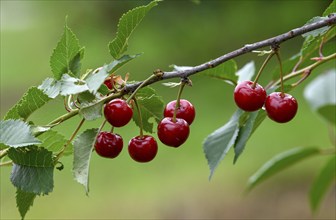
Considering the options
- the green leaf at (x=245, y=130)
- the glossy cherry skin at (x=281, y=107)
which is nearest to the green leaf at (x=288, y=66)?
the green leaf at (x=245, y=130)

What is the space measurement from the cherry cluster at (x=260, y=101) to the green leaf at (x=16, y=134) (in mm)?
360

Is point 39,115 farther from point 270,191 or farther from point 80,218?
point 270,191

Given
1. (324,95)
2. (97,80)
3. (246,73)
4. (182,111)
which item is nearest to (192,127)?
(324,95)

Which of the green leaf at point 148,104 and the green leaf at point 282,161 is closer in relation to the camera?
the green leaf at point 148,104

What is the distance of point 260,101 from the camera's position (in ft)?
3.60

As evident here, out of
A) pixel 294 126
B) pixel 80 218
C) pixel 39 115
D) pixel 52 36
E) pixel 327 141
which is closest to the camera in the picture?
pixel 80 218

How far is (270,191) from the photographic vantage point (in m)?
5.30

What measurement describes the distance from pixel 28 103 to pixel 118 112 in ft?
0.56

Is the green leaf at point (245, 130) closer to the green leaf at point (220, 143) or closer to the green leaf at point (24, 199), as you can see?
the green leaf at point (220, 143)

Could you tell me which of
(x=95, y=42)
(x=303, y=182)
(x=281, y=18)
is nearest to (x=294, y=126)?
(x=303, y=182)

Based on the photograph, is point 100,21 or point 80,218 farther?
point 100,21

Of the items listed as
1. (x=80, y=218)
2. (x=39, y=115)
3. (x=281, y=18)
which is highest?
(x=281, y=18)

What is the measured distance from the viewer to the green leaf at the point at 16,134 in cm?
98

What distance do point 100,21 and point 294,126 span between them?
15.5ft
